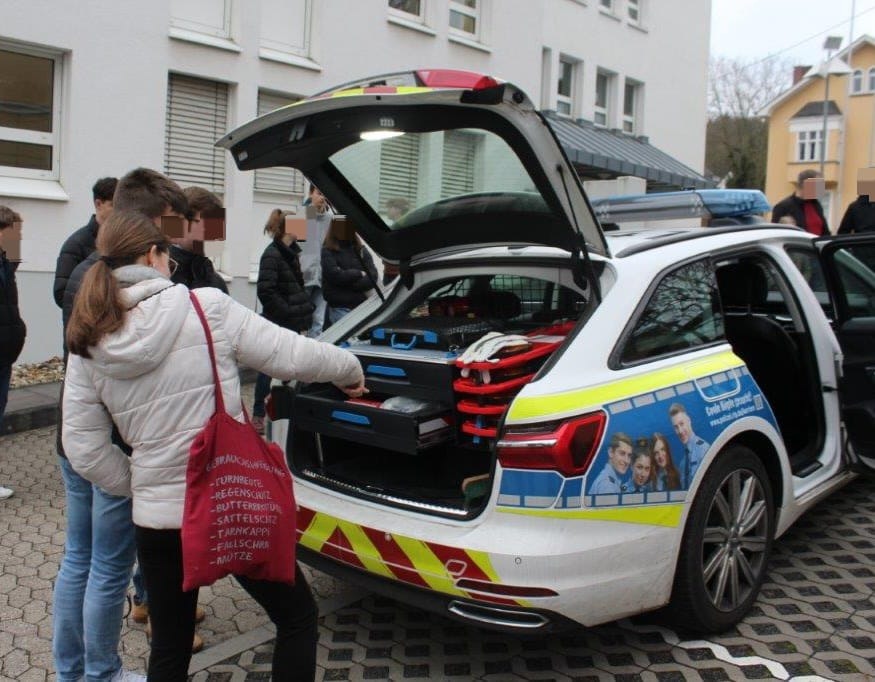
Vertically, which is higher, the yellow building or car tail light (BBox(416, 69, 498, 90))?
the yellow building

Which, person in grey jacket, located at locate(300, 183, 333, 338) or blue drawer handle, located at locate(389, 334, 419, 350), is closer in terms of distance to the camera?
blue drawer handle, located at locate(389, 334, 419, 350)

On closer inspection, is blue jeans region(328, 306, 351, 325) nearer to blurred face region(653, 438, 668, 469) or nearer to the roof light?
the roof light

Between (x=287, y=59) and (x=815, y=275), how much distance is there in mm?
8953

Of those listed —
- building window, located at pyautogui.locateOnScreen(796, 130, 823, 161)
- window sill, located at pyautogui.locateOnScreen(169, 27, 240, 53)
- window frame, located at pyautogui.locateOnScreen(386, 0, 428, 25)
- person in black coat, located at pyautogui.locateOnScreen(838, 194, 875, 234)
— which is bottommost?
person in black coat, located at pyautogui.locateOnScreen(838, 194, 875, 234)

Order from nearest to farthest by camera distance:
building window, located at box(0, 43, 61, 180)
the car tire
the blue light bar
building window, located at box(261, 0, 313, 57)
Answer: the car tire → the blue light bar → building window, located at box(0, 43, 61, 180) → building window, located at box(261, 0, 313, 57)

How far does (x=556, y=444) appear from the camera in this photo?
9.32 ft

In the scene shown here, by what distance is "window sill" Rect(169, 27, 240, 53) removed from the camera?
1057cm

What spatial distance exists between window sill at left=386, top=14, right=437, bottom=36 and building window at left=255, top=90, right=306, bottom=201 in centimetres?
234

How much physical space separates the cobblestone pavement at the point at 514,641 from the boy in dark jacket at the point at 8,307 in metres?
1.48

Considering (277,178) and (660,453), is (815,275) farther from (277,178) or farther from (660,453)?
(277,178)

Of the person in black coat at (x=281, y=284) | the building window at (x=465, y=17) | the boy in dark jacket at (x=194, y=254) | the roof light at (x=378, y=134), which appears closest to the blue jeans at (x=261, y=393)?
the person in black coat at (x=281, y=284)

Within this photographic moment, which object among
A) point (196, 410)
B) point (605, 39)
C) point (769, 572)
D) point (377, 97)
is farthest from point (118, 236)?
point (605, 39)

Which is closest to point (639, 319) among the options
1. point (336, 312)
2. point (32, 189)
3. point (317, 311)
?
point (336, 312)

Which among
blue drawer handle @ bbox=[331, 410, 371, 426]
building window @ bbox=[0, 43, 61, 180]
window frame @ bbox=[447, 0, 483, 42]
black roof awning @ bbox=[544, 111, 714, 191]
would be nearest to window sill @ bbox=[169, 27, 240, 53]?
building window @ bbox=[0, 43, 61, 180]
